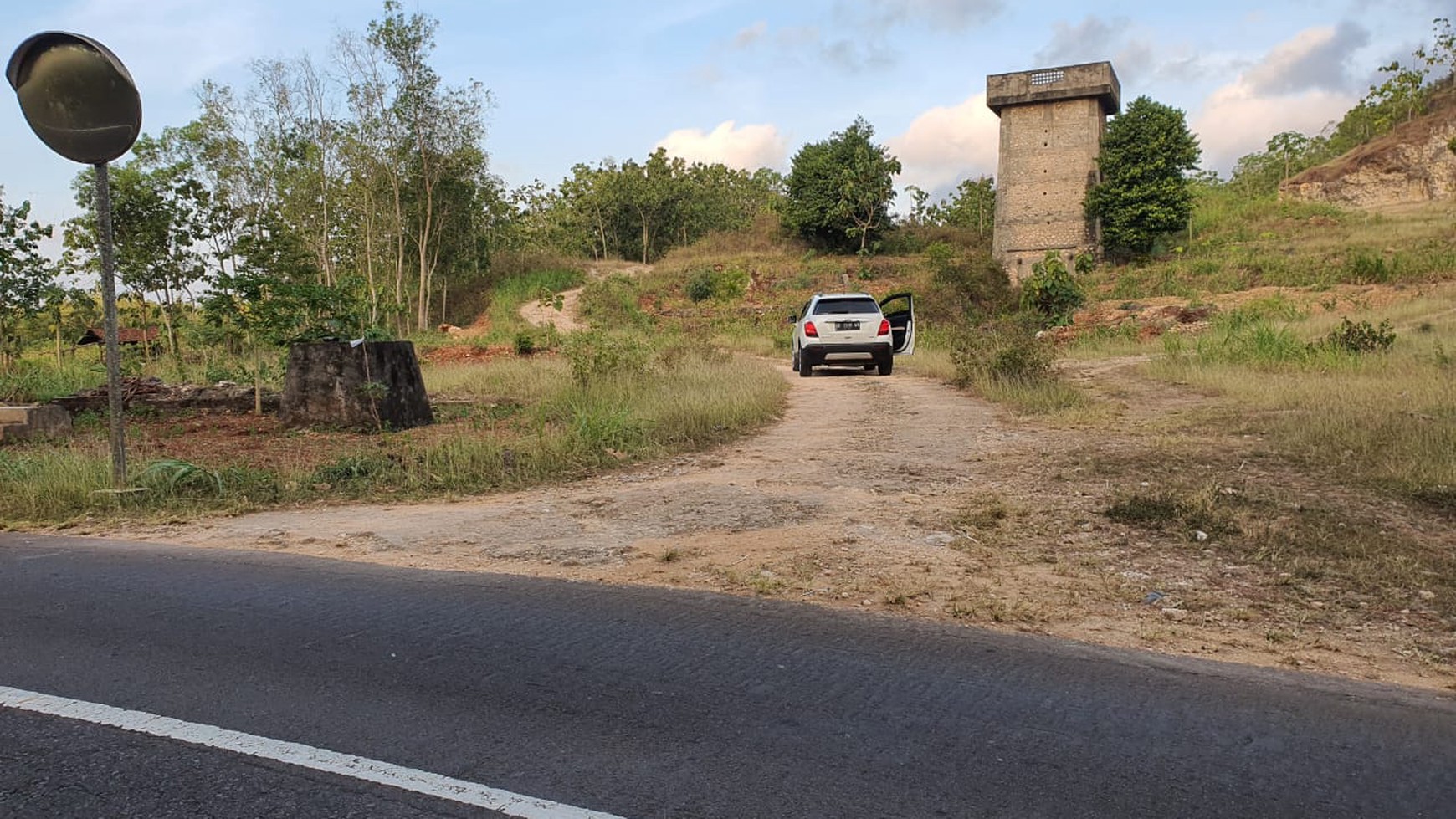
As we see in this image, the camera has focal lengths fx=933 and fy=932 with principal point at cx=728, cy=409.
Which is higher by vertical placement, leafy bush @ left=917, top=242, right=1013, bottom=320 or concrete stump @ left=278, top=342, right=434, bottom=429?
leafy bush @ left=917, top=242, right=1013, bottom=320

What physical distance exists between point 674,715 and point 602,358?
38.5ft

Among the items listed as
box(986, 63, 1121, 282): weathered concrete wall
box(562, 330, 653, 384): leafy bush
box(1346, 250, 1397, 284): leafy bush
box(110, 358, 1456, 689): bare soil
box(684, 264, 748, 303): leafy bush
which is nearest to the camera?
box(110, 358, 1456, 689): bare soil

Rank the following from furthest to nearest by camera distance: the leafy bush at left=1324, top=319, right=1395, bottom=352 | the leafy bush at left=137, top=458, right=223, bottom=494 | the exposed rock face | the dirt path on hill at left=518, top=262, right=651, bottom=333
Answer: the exposed rock face → the dirt path on hill at left=518, top=262, right=651, bottom=333 → the leafy bush at left=1324, top=319, right=1395, bottom=352 → the leafy bush at left=137, top=458, right=223, bottom=494

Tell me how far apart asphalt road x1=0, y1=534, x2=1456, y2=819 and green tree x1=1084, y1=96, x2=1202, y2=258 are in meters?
39.3

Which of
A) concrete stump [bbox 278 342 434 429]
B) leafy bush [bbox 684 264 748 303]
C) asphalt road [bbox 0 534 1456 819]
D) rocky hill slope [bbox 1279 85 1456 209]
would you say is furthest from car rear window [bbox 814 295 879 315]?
rocky hill slope [bbox 1279 85 1456 209]

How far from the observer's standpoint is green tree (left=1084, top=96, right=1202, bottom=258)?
39.0m

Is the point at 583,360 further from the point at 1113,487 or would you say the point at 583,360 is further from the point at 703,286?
the point at 703,286

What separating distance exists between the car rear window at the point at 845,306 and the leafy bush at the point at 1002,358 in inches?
90.8

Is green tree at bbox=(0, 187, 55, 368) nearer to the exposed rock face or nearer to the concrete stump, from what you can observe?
the concrete stump

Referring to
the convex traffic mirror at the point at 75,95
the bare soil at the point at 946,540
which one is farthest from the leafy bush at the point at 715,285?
the convex traffic mirror at the point at 75,95

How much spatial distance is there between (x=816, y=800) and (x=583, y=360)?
12.4 metres

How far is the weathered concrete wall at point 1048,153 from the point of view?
40.4m

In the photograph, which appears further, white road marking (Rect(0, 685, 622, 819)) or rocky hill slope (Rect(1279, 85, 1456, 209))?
rocky hill slope (Rect(1279, 85, 1456, 209))

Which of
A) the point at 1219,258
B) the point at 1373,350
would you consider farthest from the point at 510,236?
the point at 1373,350
